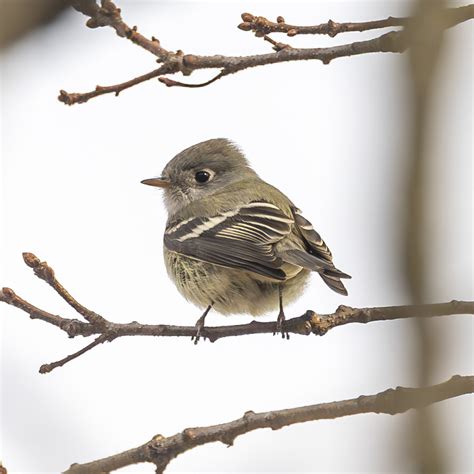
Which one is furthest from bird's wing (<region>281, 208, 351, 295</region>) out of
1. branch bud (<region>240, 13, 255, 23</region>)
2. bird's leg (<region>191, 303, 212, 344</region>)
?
branch bud (<region>240, 13, 255, 23</region>)

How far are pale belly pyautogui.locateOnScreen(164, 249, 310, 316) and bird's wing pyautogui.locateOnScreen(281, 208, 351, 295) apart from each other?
20 cm

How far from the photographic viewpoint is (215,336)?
4367 mm

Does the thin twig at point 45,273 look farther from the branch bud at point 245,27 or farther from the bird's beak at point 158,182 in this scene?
the bird's beak at point 158,182

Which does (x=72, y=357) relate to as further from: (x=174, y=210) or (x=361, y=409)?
(x=174, y=210)

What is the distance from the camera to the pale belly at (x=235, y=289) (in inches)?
187

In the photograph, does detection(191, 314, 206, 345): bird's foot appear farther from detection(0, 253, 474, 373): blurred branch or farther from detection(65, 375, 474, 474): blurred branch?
detection(65, 375, 474, 474): blurred branch

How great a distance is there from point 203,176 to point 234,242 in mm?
1622

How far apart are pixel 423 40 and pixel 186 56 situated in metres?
2.01

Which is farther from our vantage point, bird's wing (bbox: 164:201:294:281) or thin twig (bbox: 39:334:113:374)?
bird's wing (bbox: 164:201:294:281)

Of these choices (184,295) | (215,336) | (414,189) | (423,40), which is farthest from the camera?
(184,295)

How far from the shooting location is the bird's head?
620 centimetres

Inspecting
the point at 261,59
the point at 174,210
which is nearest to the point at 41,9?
the point at 261,59

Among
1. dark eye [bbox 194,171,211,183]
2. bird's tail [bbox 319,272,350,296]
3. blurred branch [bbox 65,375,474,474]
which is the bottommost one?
blurred branch [bbox 65,375,474,474]

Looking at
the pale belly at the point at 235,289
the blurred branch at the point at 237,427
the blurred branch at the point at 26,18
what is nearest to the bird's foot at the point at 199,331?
the pale belly at the point at 235,289
